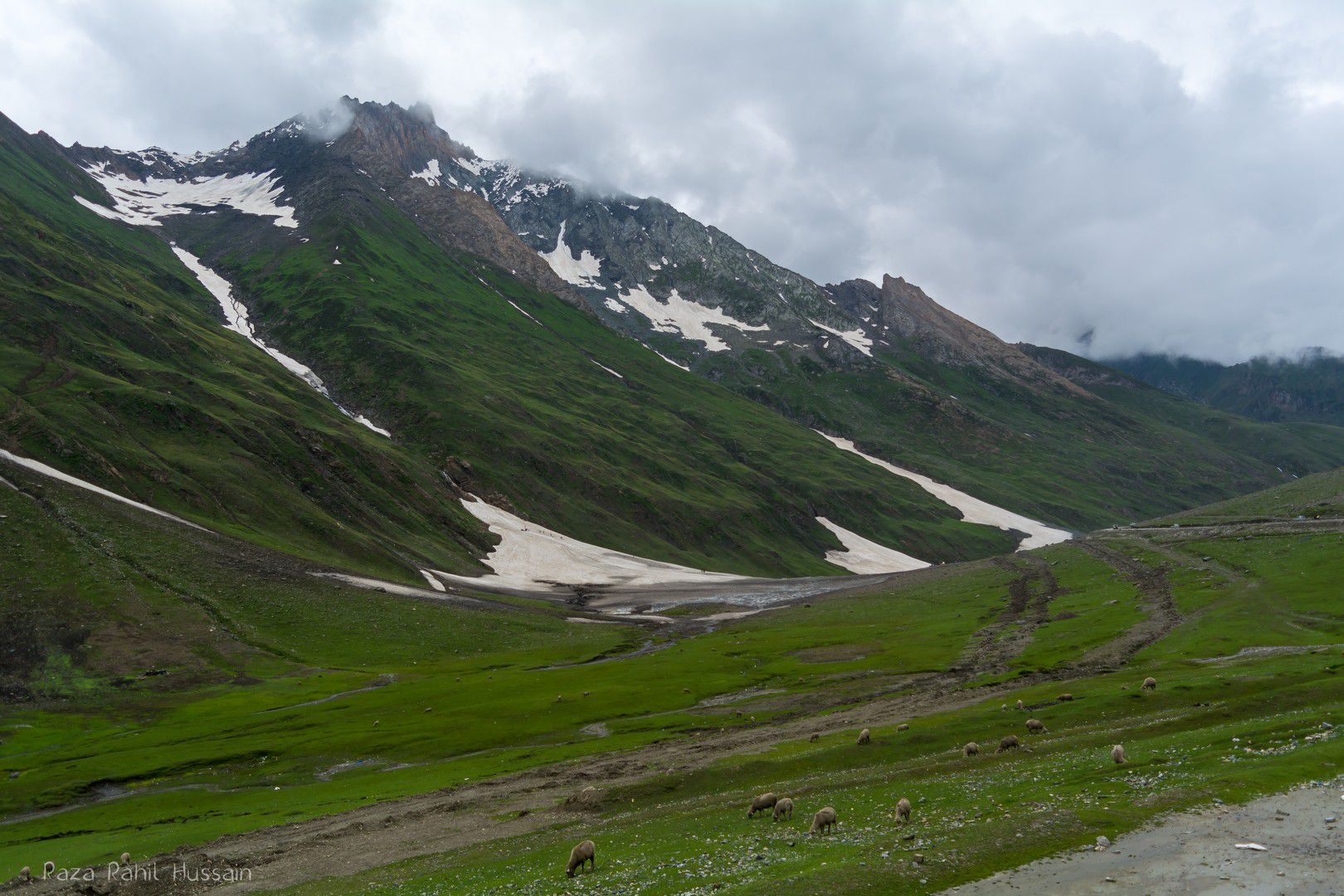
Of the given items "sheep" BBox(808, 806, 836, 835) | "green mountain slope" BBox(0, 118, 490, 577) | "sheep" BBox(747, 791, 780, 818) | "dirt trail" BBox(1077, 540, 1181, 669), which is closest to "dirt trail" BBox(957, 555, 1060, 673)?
"dirt trail" BBox(1077, 540, 1181, 669)

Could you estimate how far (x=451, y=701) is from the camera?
79688 millimetres

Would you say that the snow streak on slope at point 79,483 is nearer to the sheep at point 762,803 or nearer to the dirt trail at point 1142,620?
the sheep at point 762,803

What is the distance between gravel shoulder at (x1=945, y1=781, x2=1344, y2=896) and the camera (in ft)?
70.2

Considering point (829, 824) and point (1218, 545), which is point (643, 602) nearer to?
point (1218, 545)

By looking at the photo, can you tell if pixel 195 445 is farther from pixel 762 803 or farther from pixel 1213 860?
pixel 1213 860

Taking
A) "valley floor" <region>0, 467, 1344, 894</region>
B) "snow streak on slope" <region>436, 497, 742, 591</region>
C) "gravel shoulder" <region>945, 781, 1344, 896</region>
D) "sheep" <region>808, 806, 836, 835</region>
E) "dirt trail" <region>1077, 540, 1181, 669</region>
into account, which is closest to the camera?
"gravel shoulder" <region>945, 781, 1344, 896</region>

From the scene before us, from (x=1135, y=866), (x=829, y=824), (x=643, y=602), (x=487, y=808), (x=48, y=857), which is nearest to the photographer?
(x=1135, y=866)

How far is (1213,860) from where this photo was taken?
2305cm

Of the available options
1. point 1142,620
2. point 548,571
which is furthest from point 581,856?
point 548,571

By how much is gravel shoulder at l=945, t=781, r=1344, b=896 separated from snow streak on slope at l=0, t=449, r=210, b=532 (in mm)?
135591

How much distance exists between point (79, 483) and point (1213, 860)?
149m

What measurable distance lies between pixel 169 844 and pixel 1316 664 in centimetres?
6884

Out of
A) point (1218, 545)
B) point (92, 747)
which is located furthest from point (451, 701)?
point (1218, 545)

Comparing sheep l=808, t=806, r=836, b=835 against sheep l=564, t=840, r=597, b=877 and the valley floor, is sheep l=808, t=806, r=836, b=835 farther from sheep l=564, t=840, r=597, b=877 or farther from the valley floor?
sheep l=564, t=840, r=597, b=877
